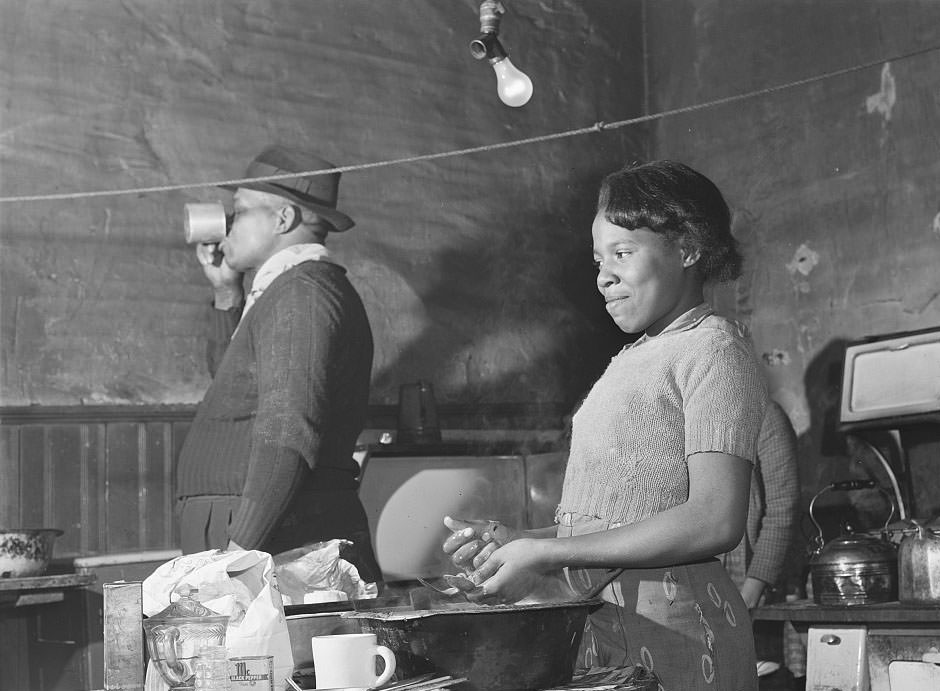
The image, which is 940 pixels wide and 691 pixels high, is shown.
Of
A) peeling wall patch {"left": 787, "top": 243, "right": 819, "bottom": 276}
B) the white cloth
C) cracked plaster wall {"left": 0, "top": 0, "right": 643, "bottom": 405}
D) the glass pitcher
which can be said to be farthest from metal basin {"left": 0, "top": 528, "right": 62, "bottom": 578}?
peeling wall patch {"left": 787, "top": 243, "right": 819, "bottom": 276}

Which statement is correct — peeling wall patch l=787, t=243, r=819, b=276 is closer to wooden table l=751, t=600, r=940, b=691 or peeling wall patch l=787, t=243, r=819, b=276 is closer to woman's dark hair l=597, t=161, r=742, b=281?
wooden table l=751, t=600, r=940, b=691

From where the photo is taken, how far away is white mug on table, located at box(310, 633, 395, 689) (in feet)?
4.68

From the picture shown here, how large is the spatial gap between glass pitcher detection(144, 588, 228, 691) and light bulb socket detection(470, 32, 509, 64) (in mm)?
2081

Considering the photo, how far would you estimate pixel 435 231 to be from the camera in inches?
192

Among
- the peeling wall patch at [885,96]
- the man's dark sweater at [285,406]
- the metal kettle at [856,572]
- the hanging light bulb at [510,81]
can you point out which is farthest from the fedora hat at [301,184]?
the peeling wall patch at [885,96]

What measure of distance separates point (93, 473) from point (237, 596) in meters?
2.45

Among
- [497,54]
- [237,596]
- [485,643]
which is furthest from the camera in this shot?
[497,54]

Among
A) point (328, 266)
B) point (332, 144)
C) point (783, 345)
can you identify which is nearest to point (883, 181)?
point (783, 345)

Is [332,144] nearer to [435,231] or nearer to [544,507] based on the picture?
[435,231]

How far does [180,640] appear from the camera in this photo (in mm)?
1550

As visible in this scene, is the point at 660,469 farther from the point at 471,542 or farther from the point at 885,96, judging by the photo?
the point at 885,96

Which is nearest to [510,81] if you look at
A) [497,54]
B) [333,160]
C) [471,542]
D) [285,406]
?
[497,54]

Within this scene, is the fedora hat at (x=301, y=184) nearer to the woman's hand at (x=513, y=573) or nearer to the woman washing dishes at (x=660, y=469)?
the woman washing dishes at (x=660, y=469)

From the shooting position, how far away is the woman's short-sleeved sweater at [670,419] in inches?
64.1
